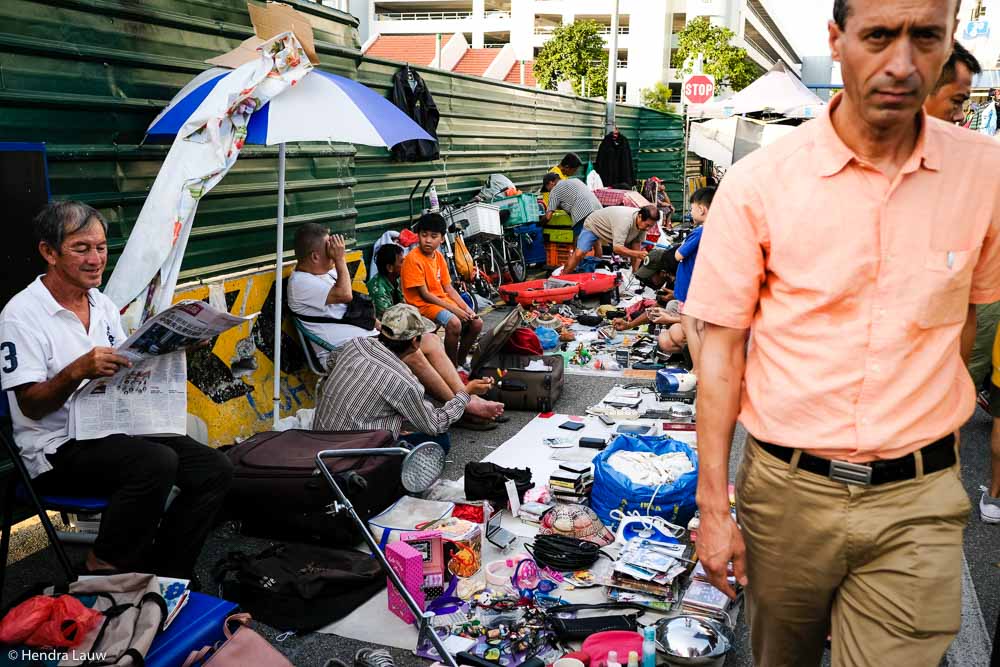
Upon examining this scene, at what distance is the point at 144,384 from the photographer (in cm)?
388

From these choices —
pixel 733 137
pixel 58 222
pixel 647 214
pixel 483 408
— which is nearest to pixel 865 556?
pixel 58 222

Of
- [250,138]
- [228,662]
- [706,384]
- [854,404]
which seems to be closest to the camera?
[854,404]

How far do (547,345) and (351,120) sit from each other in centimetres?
429

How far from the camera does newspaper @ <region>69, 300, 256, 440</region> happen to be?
3648 mm

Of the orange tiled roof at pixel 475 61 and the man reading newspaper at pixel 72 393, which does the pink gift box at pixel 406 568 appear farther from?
the orange tiled roof at pixel 475 61

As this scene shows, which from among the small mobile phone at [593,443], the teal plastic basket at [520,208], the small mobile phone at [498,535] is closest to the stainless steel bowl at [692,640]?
the small mobile phone at [498,535]

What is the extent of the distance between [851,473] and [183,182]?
394cm

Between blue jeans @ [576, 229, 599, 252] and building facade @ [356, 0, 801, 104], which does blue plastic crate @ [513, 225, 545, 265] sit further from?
building facade @ [356, 0, 801, 104]

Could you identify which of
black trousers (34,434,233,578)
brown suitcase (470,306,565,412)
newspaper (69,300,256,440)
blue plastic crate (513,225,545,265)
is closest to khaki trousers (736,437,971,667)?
newspaper (69,300,256,440)

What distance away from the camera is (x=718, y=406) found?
81.7 inches

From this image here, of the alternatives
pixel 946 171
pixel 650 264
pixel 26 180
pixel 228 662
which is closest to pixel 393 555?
pixel 228 662

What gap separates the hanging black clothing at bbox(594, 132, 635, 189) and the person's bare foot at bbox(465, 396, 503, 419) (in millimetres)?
12625

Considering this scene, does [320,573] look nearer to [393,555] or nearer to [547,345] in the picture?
[393,555]

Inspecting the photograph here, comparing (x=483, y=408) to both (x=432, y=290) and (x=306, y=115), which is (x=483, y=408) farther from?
(x=306, y=115)
